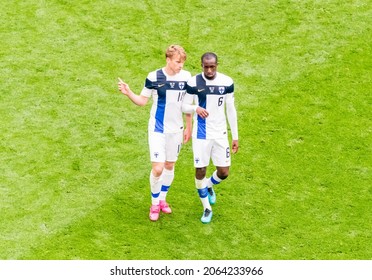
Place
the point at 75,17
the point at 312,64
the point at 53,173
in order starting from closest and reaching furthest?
the point at 53,173 < the point at 312,64 < the point at 75,17

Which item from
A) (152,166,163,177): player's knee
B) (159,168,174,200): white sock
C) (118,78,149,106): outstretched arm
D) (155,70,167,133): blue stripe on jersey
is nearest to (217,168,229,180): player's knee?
(159,168,174,200): white sock

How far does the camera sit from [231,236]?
40.6ft

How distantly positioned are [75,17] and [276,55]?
3.67m

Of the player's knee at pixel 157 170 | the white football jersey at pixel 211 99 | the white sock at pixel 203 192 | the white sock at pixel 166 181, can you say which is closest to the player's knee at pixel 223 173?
the white sock at pixel 203 192

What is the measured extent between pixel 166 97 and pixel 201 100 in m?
0.45

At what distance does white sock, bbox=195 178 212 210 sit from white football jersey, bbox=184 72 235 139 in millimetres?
646

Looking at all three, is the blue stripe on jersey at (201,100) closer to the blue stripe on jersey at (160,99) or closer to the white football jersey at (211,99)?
the white football jersey at (211,99)

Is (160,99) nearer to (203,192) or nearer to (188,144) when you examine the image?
(203,192)

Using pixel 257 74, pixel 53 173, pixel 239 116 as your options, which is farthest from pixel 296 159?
pixel 53 173

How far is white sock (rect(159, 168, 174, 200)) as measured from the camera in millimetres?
12500

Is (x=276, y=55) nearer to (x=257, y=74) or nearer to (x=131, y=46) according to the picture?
(x=257, y=74)

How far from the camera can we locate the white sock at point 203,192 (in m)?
12.3

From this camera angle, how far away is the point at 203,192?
12422mm

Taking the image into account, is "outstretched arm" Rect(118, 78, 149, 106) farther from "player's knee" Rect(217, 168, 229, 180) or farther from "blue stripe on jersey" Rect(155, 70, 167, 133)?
"player's knee" Rect(217, 168, 229, 180)
